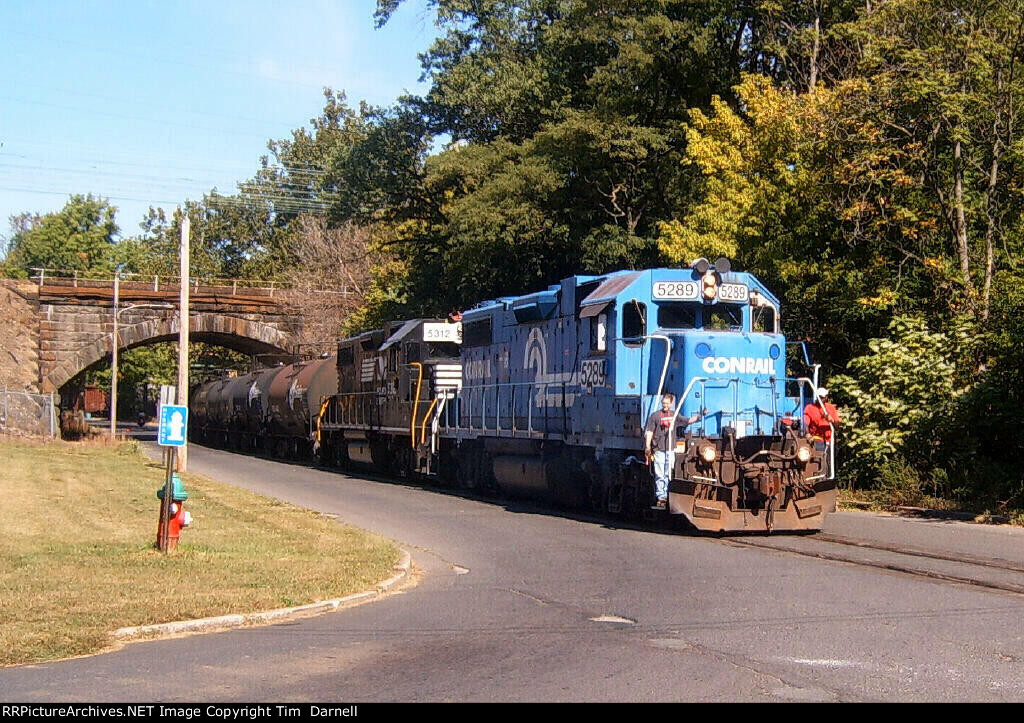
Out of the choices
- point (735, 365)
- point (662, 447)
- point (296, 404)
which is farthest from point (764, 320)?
point (296, 404)

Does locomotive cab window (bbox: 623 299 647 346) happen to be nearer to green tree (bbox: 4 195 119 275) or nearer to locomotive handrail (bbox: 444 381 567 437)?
locomotive handrail (bbox: 444 381 567 437)

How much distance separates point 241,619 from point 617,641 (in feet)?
11.5

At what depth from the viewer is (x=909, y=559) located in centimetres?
1330

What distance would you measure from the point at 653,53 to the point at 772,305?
19378 millimetres

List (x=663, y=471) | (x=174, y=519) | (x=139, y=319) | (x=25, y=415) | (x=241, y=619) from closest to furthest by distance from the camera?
(x=241, y=619), (x=174, y=519), (x=663, y=471), (x=25, y=415), (x=139, y=319)

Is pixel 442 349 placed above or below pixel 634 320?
above

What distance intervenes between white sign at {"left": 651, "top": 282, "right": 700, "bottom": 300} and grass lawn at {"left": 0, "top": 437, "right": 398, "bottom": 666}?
5.68 metres

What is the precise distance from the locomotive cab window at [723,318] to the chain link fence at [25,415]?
3442 centimetres

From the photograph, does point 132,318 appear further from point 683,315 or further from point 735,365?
point 735,365

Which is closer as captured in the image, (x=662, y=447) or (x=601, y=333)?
(x=662, y=447)

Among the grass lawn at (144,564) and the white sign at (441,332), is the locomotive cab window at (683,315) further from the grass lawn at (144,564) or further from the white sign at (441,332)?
the white sign at (441,332)

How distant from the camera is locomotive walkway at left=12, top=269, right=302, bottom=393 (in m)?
60.1

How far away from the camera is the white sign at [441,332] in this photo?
2820 cm

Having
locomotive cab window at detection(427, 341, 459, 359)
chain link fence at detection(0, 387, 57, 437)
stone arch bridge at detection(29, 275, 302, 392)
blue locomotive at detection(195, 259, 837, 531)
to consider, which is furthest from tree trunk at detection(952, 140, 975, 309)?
stone arch bridge at detection(29, 275, 302, 392)
